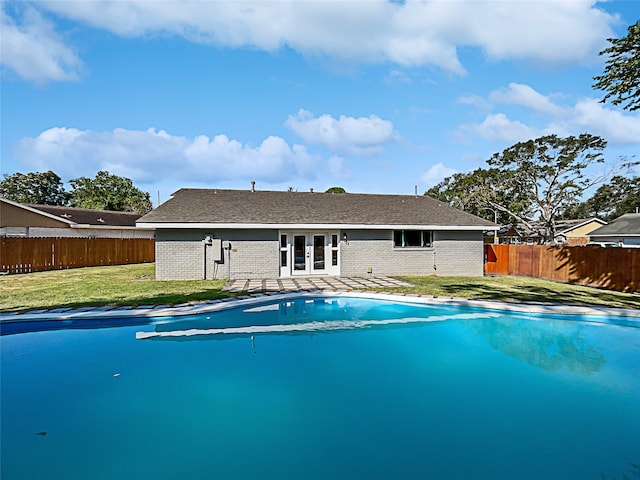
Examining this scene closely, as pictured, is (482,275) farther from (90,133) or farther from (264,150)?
(90,133)

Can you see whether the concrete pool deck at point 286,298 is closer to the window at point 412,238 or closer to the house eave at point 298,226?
the house eave at point 298,226

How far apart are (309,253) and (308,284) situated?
2.90 m

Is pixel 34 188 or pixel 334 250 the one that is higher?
pixel 34 188

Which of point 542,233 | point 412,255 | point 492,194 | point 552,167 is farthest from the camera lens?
point 542,233

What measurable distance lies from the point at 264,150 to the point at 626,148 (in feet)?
84.4

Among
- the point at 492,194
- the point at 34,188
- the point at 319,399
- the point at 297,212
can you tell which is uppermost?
the point at 34,188

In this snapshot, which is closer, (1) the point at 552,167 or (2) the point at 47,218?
(2) the point at 47,218

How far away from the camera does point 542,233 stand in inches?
1377

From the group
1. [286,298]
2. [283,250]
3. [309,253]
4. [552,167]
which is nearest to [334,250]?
[309,253]

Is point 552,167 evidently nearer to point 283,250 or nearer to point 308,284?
point 283,250

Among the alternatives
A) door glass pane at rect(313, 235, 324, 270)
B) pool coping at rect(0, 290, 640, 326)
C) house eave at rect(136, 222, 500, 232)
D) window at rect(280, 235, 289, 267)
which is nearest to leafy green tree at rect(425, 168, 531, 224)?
house eave at rect(136, 222, 500, 232)

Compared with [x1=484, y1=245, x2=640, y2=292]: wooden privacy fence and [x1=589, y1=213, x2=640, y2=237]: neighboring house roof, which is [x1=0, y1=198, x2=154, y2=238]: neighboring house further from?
[x1=589, y1=213, x2=640, y2=237]: neighboring house roof

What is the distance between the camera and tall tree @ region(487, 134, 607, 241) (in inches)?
1139

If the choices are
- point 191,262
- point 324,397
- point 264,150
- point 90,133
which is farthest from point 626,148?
point 90,133
